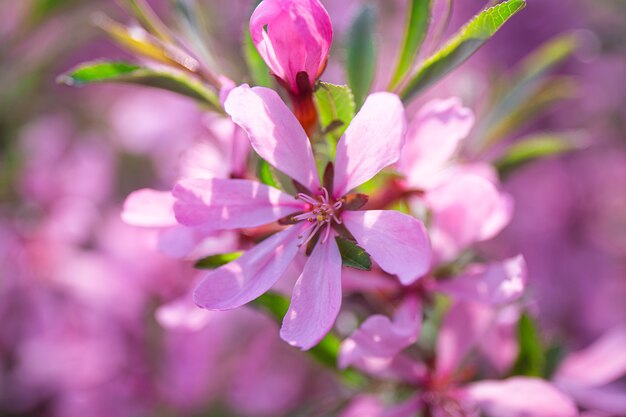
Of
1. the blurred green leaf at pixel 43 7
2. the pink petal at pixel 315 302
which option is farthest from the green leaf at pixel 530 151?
the blurred green leaf at pixel 43 7

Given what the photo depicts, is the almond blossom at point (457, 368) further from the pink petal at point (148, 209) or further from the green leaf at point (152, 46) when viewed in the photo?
the green leaf at point (152, 46)

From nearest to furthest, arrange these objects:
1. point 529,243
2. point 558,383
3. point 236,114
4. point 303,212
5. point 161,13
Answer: point 236,114, point 303,212, point 558,383, point 529,243, point 161,13

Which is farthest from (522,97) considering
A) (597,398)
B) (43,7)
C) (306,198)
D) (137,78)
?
(43,7)

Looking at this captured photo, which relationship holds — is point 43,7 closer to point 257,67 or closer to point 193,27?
point 193,27

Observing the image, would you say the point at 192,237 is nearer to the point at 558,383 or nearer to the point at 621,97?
the point at 558,383

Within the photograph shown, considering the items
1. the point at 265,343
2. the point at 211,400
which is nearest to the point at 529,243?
the point at 265,343

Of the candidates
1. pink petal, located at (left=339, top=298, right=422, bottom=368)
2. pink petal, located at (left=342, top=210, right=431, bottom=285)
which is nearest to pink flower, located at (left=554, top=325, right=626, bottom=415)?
pink petal, located at (left=339, top=298, right=422, bottom=368)

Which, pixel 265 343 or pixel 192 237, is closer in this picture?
pixel 192 237
